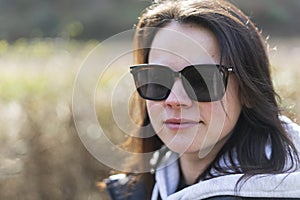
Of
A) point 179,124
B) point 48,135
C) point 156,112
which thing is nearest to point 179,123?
point 179,124

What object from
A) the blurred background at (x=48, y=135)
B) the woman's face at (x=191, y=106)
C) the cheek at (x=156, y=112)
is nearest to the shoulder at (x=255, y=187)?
the woman's face at (x=191, y=106)

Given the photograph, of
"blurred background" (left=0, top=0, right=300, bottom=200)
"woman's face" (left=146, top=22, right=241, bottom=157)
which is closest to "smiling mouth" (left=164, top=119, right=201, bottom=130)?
"woman's face" (left=146, top=22, right=241, bottom=157)

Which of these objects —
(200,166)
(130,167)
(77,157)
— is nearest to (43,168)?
(77,157)

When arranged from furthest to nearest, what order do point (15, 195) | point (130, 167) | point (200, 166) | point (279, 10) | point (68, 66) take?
point (279, 10)
point (68, 66)
point (15, 195)
point (130, 167)
point (200, 166)

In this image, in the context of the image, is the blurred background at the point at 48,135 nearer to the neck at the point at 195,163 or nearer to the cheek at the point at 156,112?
the neck at the point at 195,163

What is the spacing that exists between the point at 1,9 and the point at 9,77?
79.4 ft

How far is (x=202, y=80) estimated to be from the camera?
84.7 inches

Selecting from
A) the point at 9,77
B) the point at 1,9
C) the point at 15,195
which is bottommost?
the point at 15,195

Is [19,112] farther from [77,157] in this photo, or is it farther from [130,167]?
[130,167]

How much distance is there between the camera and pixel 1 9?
91.3ft

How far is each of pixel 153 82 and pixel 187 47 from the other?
16 centimetres

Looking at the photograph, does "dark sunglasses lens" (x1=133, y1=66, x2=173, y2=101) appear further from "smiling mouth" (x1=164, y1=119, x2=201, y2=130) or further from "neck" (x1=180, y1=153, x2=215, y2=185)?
"neck" (x1=180, y1=153, x2=215, y2=185)

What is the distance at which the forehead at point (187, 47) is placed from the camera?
2.17 m

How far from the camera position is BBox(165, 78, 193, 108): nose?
7.07 ft
